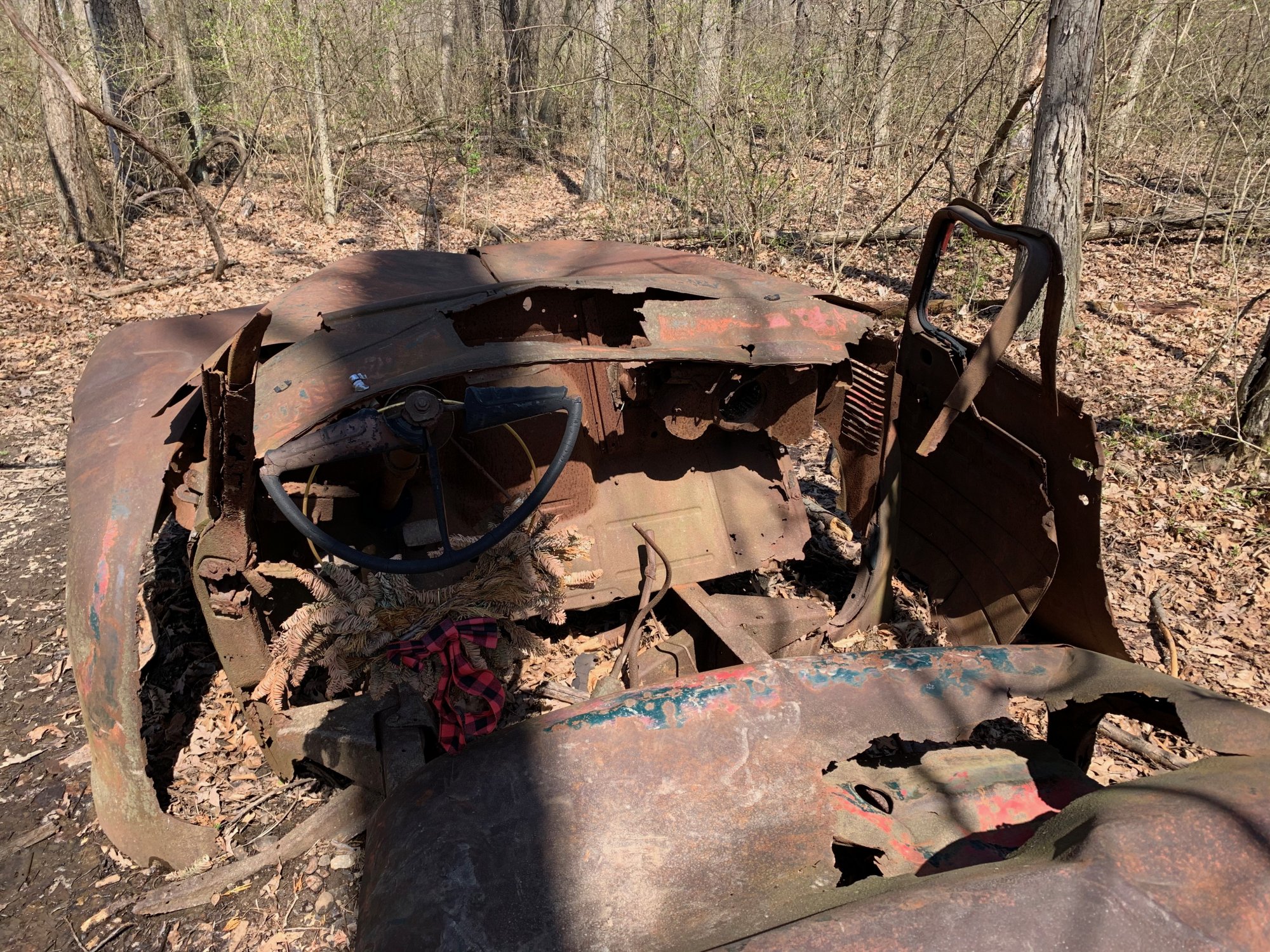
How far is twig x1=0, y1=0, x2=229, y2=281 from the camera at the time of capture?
4.59 meters

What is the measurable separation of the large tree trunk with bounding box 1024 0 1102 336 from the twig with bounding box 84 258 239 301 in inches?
297

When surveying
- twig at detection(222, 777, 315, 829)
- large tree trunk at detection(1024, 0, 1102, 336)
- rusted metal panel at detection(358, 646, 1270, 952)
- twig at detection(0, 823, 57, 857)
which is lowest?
twig at detection(0, 823, 57, 857)

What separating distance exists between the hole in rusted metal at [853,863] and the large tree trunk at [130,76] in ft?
33.9

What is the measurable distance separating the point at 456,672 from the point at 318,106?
955 centimetres

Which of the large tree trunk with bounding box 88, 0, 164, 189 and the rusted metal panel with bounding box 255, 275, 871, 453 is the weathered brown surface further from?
the large tree trunk with bounding box 88, 0, 164, 189

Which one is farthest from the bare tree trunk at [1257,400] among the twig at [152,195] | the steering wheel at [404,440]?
the twig at [152,195]

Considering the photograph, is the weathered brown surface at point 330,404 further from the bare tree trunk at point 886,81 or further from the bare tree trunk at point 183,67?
the bare tree trunk at point 183,67

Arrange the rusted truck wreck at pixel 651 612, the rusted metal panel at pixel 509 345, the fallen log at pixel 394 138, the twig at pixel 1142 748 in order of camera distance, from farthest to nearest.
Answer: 1. the fallen log at pixel 394 138
2. the twig at pixel 1142 748
3. the rusted metal panel at pixel 509 345
4. the rusted truck wreck at pixel 651 612

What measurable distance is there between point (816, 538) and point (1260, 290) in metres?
5.87

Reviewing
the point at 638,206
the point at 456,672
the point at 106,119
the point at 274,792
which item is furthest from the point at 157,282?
the point at 456,672

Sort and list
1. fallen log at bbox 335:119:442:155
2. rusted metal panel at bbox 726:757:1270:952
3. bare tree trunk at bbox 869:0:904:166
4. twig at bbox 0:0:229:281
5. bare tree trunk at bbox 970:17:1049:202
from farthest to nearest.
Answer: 1. fallen log at bbox 335:119:442:155
2. bare tree trunk at bbox 869:0:904:166
3. bare tree trunk at bbox 970:17:1049:202
4. twig at bbox 0:0:229:281
5. rusted metal panel at bbox 726:757:1270:952

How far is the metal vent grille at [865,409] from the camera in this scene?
3219 mm

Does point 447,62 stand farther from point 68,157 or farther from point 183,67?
point 68,157

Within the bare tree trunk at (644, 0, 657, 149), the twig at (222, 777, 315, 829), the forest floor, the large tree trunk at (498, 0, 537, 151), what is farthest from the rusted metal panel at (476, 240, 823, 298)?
the large tree trunk at (498, 0, 537, 151)
